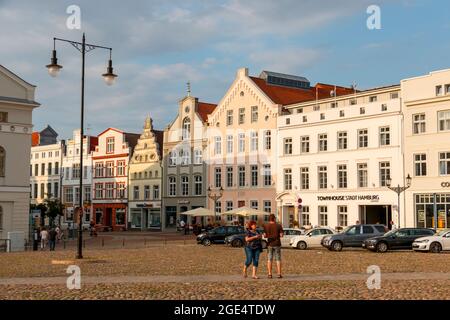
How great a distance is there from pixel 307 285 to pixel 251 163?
48.4m

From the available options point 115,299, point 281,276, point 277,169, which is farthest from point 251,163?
point 115,299

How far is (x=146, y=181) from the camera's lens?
82.0 metres

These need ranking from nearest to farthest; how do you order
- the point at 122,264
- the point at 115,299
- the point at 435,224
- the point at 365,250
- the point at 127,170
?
the point at 115,299
the point at 122,264
the point at 365,250
the point at 435,224
the point at 127,170

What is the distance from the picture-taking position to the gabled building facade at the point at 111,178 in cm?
8600

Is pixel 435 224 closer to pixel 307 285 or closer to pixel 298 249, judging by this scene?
pixel 298 249

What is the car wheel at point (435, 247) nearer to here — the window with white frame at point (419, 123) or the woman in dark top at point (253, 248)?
the woman in dark top at point (253, 248)

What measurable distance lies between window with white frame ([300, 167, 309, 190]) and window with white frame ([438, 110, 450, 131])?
13452mm

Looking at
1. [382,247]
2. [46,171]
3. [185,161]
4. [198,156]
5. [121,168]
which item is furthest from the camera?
[46,171]

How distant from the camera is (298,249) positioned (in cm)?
4012

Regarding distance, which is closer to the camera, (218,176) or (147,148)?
(218,176)

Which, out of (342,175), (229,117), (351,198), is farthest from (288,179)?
(229,117)

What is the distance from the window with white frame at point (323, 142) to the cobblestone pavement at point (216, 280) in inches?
1178

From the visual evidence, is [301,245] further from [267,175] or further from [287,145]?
[267,175]

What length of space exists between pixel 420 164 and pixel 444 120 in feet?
12.1
